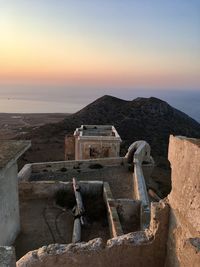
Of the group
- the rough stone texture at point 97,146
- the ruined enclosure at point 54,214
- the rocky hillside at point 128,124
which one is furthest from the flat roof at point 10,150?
the rocky hillside at point 128,124

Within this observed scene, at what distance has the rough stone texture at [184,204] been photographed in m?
4.98

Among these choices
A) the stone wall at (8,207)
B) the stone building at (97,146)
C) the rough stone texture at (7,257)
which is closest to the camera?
the rough stone texture at (7,257)

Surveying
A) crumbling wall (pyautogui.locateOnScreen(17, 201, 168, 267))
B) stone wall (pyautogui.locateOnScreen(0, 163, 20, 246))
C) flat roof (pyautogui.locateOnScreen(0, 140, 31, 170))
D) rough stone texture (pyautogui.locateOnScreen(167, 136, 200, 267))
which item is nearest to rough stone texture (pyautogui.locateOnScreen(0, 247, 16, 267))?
crumbling wall (pyautogui.locateOnScreen(17, 201, 168, 267))

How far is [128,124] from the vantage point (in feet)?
184

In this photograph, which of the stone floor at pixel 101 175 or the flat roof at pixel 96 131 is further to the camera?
the flat roof at pixel 96 131

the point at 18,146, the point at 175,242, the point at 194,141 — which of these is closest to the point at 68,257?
the point at 175,242

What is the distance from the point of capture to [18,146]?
36.7ft

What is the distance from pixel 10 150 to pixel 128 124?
45.9m

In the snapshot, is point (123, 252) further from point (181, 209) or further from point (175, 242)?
point (181, 209)

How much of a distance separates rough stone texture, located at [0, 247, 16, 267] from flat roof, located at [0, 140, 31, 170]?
15.7ft

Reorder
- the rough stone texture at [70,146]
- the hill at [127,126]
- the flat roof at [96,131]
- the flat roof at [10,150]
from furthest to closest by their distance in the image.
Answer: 1. the hill at [127,126]
2. the rough stone texture at [70,146]
3. the flat roof at [96,131]
4. the flat roof at [10,150]

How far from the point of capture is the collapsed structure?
5438 millimetres

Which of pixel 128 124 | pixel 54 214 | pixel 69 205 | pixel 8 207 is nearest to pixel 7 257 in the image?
pixel 8 207

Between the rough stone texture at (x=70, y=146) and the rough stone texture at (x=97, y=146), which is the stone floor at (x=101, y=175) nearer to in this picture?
the rough stone texture at (x=97, y=146)
